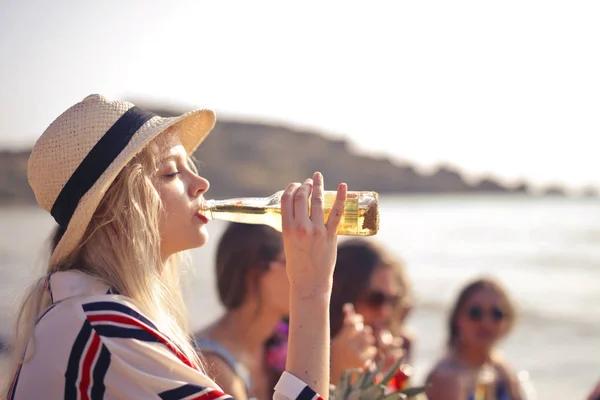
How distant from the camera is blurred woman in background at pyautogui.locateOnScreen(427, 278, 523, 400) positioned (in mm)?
5383

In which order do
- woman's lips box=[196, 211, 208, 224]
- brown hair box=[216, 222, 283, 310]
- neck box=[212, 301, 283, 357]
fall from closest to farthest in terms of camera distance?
1. woman's lips box=[196, 211, 208, 224]
2. neck box=[212, 301, 283, 357]
3. brown hair box=[216, 222, 283, 310]

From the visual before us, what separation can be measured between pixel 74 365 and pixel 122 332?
129mm

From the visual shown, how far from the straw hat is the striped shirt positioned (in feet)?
0.90

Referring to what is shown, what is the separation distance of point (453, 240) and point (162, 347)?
36466 mm

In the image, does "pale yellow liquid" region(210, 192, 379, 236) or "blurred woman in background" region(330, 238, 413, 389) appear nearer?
"pale yellow liquid" region(210, 192, 379, 236)

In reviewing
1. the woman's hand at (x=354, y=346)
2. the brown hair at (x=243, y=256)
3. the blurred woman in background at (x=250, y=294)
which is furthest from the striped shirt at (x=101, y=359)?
the brown hair at (x=243, y=256)

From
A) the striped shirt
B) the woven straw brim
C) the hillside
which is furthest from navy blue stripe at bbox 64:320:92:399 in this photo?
the hillside

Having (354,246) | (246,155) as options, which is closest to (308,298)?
(354,246)

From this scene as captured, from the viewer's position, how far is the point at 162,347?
5.92 ft

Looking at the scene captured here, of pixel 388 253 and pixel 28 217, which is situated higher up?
pixel 388 253

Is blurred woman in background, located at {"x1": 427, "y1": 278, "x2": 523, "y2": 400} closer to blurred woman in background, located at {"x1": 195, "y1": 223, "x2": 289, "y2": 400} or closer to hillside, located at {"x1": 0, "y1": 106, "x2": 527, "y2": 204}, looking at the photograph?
blurred woman in background, located at {"x1": 195, "y1": 223, "x2": 289, "y2": 400}

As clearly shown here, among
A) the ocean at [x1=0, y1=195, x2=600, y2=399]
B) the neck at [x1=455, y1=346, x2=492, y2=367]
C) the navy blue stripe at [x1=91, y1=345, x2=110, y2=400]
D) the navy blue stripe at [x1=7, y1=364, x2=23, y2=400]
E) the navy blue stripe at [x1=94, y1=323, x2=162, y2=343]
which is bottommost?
the ocean at [x1=0, y1=195, x2=600, y2=399]

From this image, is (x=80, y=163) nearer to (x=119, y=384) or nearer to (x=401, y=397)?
(x=119, y=384)

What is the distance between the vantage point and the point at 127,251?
201cm
